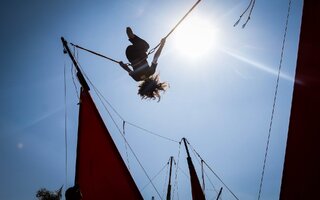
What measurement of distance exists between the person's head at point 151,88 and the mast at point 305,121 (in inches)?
173

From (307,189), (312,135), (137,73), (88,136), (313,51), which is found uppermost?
(137,73)

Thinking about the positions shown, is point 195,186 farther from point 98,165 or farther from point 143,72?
point 143,72

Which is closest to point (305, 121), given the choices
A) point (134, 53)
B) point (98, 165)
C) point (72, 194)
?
point (72, 194)

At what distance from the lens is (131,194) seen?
278 inches

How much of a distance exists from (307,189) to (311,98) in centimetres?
90

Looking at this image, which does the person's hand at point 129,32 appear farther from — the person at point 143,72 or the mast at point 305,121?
the mast at point 305,121

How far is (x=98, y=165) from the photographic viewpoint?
750cm

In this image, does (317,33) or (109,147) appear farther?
(109,147)

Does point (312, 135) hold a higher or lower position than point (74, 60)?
lower

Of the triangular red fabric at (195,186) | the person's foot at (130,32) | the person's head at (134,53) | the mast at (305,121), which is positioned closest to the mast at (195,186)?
the triangular red fabric at (195,186)

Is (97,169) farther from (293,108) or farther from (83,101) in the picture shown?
(293,108)

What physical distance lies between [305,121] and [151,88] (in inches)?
182

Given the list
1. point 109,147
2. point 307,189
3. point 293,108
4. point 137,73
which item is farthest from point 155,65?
point 307,189

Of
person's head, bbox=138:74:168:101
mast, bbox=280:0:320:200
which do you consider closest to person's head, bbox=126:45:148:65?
person's head, bbox=138:74:168:101
